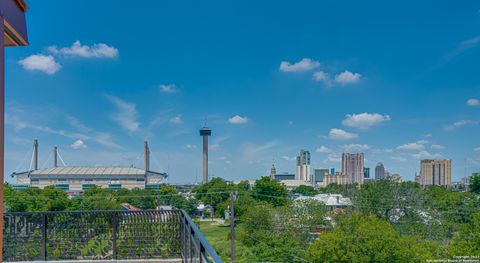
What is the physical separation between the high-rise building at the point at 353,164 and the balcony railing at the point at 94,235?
70.2 m

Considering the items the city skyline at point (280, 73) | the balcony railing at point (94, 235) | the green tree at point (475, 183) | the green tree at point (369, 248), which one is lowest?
the green tree at point (369, 248)

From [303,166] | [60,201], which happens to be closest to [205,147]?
[303,166]

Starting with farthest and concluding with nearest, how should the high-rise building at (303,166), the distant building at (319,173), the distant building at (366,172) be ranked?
the distant building at (319,173) → the high-rise building at (303,166) → the distant building at (366,172)

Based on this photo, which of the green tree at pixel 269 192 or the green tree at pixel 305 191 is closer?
the green tree at pixel 269 192

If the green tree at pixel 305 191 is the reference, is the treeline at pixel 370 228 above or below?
above

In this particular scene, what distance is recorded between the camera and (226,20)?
24.9 meters

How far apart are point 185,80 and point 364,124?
21.1 meters

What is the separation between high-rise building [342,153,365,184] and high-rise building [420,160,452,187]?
40.7 feet

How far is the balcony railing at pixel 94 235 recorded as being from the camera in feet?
12.1

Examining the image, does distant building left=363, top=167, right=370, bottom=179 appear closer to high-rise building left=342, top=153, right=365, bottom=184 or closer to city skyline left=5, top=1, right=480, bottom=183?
high-rise building left=342, top=153, right=365, bottom=184

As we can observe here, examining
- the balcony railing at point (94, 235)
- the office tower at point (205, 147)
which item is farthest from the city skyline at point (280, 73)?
the office tower at point (205, 147)

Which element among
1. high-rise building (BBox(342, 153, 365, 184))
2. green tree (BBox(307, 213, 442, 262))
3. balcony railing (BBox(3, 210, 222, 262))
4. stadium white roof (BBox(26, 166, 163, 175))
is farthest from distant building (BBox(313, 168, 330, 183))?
Answer: balcony railing (BBox(3, 210, 222, 262))

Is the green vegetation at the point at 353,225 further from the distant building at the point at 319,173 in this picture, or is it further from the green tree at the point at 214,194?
the distant building at the point at 319,173

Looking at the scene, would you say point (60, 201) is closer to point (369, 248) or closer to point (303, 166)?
point (369, 248)
